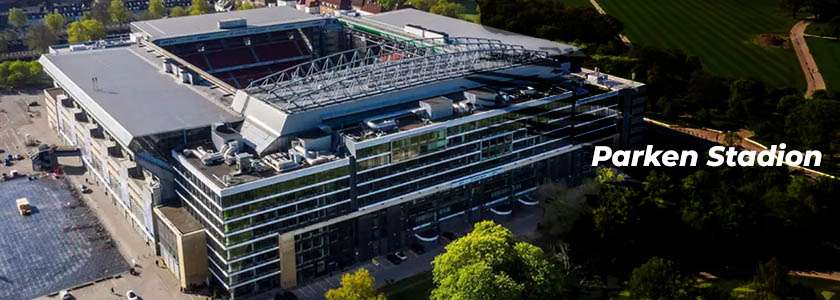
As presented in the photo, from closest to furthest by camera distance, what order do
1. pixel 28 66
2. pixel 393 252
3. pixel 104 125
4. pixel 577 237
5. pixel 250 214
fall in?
pixel 250 214 → pixel 577 237 → pixel 393 252 → pixel 104 125 → pixel 28 66

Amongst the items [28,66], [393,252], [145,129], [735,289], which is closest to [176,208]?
[145,129]

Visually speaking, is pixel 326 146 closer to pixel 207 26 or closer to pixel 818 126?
pixel 818 126

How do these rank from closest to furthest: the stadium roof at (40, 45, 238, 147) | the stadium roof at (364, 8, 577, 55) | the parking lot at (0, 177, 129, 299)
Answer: the parking lot at (0, 177, 129, 299)
the stadium roof at (40, 45, 238, 147)
the stadium roof at (364, 8, 577, 55)

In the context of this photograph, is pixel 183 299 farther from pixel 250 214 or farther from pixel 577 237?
pixel 577 237

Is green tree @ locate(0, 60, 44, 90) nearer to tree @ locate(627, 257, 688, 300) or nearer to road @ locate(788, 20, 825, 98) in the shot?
tree @ locate(627, 257, 688, 300)

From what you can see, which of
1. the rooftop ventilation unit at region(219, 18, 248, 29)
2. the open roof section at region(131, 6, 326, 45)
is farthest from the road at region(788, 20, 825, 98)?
the rooftop ventilation unit at region(219, 18, 248, 29)

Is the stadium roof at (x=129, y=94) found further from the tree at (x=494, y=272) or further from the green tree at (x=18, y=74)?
the tree at (x=494, y=272)

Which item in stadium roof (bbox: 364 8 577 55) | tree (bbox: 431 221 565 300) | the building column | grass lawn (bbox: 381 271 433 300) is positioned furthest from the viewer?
stadium roof (bbox: 364 8 577 55)
